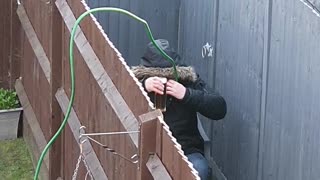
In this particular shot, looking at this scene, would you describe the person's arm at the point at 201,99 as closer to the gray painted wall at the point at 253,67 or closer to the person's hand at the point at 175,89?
the person's hand at the point at 175,89

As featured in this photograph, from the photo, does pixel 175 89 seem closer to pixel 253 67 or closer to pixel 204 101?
pixel 204 101

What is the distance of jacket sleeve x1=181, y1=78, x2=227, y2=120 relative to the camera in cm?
537

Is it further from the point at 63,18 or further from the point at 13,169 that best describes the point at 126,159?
the point at 13,169

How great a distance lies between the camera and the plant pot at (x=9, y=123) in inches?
282

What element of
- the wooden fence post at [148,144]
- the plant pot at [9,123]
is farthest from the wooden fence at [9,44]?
the wooden fence post at [148,144]

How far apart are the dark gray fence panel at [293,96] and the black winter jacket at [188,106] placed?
0.45 m

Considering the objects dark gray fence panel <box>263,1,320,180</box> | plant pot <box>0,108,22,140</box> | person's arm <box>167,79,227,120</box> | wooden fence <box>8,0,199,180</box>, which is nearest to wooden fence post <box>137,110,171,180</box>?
wooden fence <box>8,0,199,180</box>

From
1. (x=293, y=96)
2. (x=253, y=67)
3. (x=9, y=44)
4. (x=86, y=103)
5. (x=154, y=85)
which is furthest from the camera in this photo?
(x=9, y=44)

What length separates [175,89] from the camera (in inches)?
207

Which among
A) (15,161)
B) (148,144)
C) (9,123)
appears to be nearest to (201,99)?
(148,144)

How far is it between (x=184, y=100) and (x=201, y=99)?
4.0 inches

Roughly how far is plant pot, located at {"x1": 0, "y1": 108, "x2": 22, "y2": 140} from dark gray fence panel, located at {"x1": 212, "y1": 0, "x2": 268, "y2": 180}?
68.6 inches

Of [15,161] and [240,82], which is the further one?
[15,161]

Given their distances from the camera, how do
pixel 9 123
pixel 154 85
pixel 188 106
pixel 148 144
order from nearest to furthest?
pixel 148 144 < pixel 154 85 < pixel 188 106 < pixel 9 123
